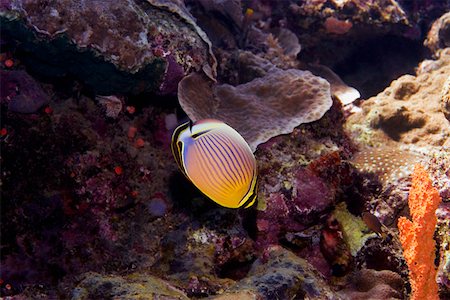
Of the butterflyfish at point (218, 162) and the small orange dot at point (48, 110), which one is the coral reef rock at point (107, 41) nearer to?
the small orange dot at point (48, 110)

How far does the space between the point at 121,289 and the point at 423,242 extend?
71.9 inches

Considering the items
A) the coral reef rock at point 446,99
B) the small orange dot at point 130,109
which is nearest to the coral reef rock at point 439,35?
the coral reef rock at point 446,99

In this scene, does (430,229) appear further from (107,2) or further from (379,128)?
(107,2)

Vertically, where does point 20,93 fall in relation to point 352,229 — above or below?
below

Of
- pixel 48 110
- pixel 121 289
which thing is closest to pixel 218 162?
pixel 121 289

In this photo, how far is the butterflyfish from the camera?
166 centimetres

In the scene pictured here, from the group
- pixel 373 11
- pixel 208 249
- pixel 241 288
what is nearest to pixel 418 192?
pixel 241 288

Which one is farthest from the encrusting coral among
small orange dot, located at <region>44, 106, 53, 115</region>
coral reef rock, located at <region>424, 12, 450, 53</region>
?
coral reef rock, located at <region>424, 12, 450, 53</region>

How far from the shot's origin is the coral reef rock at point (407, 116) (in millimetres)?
3904

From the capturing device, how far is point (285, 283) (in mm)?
2154

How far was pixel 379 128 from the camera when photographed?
4.14 m

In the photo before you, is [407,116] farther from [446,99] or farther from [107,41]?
[107,41]

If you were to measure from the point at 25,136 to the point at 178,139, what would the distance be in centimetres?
193

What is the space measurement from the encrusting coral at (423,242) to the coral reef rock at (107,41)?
211 centimetres
